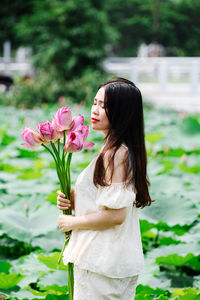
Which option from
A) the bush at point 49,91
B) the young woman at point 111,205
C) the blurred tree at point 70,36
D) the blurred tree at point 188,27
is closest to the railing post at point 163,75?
the blurred tree at point 70,36

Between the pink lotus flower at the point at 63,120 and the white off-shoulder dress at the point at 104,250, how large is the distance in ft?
0.43

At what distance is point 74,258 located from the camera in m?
1.48

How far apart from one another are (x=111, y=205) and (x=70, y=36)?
9633 mm

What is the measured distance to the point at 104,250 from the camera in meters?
1.44

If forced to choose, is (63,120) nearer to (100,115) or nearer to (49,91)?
(100,115)

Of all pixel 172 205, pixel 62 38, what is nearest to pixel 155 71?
pixel 62 38

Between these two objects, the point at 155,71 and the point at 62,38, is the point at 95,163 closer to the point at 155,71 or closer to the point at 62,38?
the point at 62,38

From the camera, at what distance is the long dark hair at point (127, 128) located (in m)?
1.47

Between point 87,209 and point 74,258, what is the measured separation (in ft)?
0.45

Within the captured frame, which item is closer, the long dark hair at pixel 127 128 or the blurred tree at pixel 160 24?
the long dark hair at pixel 127 128

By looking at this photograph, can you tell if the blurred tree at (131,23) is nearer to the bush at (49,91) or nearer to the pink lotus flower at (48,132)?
the bush at (49,91)

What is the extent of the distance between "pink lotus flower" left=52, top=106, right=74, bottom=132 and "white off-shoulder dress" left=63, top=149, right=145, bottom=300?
0.13 meters

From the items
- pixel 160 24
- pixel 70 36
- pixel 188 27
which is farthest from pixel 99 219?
pixel 188 27

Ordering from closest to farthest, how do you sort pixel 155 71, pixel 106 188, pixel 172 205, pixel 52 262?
pixel 106 188 → pixel 52 262 → pixel 172 205 → pixel 155 71
